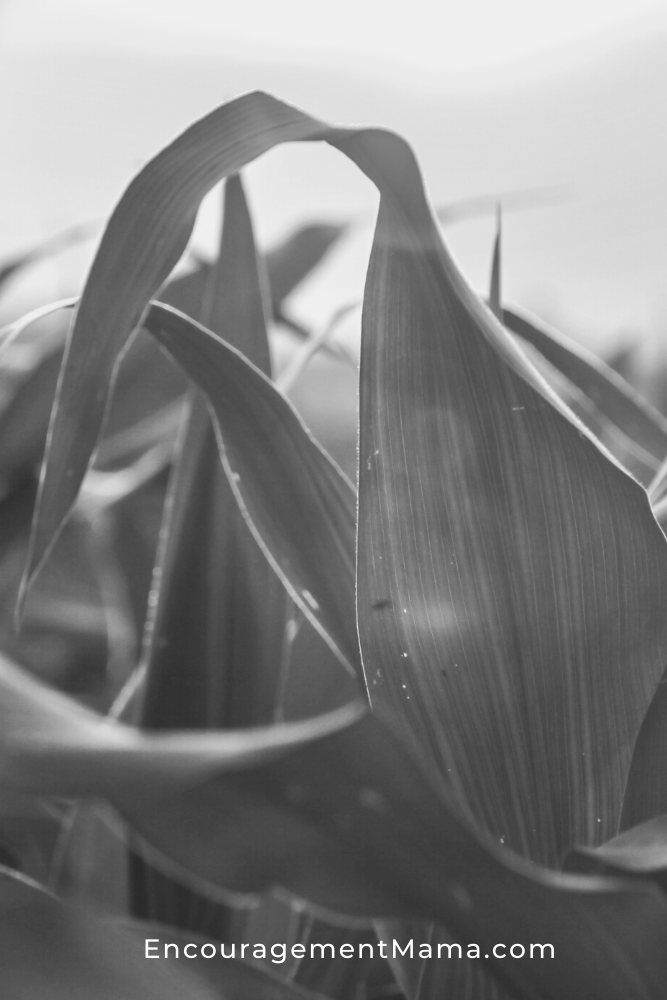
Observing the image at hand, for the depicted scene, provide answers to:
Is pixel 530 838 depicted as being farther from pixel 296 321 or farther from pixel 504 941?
pixel 296 321

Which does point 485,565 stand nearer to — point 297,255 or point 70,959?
point 70,959

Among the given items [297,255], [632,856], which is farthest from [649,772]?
[297,255]

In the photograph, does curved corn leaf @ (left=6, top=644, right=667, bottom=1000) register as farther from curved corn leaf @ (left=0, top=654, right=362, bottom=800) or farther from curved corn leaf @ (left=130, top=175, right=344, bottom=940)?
curved corn leaf @ (left=130, top=175, right=344, bottom=940)

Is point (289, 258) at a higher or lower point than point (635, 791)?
higher

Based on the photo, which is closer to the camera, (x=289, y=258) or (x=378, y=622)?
(x=378, y=622)

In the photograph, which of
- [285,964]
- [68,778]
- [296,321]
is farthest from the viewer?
[296,321]

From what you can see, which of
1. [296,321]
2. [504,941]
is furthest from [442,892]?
[296,321]

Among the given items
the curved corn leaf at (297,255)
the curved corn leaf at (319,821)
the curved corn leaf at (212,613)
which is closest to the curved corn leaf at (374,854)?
the curved corn leaf at (319,821)
